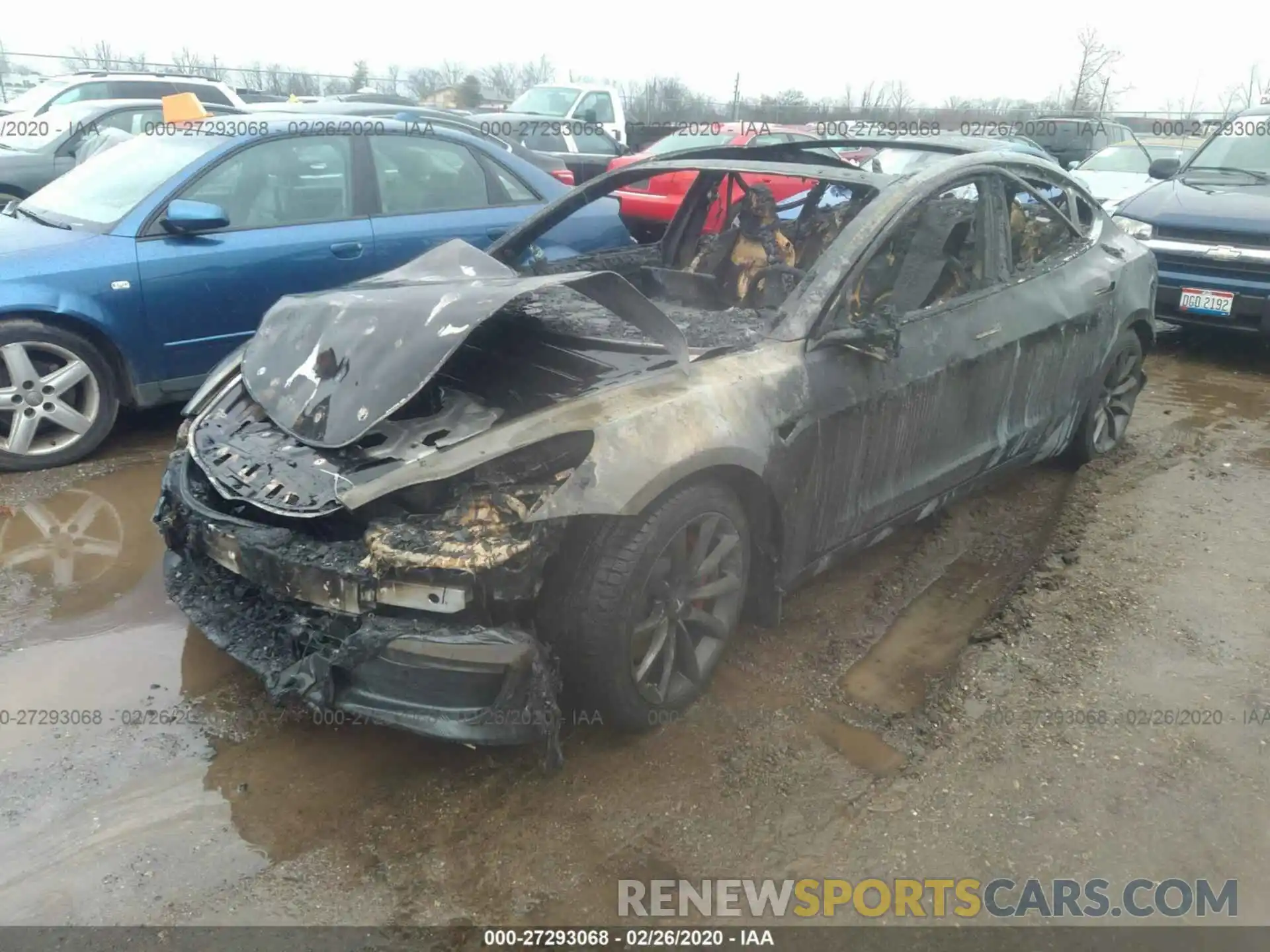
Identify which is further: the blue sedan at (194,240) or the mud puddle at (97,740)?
the blue sedan at (194,240)

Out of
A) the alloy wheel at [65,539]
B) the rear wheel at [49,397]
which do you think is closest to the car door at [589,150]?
the rear wheel at [49,397]

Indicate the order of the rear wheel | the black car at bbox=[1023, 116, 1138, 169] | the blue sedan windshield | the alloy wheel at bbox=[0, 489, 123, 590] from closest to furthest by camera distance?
the alloy wheel at bbox=[0, 489, 123, 590], the rear wheel, the blue sedan windshield, the black car at bbox=[1023, 116, 1138, 169]

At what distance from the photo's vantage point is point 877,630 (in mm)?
3652

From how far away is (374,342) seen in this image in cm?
303

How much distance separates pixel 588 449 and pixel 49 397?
10.9 feet

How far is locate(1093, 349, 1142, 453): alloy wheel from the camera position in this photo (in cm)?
507

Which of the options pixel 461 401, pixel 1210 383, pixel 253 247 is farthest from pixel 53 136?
pixel 1210 383

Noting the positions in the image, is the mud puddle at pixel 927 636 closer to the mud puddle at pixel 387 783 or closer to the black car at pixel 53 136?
the mud puddle at pixel 387 783

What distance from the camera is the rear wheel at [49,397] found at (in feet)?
15.0

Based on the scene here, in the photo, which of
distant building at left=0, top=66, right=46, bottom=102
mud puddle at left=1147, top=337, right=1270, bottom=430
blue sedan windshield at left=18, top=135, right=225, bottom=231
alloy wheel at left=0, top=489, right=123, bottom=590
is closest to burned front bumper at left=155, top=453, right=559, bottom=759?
alloy wheel at left=0, top=489, right=123, bottom=590

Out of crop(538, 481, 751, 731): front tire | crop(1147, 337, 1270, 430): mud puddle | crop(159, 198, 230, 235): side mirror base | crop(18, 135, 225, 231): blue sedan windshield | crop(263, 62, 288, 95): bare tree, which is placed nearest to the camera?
crop(538, 481, 751, 731): front tire

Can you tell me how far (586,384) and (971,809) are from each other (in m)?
1.64

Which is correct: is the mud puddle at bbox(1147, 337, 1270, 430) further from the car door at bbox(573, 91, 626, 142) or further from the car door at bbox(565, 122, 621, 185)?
the car door at bbox(573, 91, 626, 142)

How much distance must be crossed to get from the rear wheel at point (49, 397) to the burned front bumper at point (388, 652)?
8.49ft
